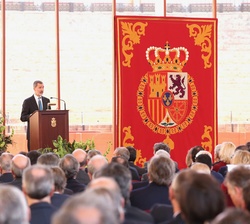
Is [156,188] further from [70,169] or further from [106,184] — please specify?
[106,184]

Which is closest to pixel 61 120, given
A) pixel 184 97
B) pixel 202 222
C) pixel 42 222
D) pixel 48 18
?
pixel 184 97

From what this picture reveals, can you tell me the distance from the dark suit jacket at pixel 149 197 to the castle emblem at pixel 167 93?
5.77 meters

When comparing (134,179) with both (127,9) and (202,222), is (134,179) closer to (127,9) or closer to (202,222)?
(202,222)

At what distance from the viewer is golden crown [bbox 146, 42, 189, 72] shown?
11.2 m

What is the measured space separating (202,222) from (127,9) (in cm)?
994

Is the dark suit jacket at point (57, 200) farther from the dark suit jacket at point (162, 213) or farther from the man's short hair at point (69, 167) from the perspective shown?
the man's short hair at point (69, 167)

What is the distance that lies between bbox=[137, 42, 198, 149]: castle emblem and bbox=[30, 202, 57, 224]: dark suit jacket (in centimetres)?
709

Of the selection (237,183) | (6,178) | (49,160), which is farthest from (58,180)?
(6,178)

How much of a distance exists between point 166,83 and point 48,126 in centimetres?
243

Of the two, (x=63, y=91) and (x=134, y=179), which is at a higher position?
(x=63, y=91)

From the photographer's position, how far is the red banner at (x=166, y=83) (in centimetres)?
1096

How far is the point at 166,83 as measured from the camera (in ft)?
36.6

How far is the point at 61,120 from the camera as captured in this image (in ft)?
31.7

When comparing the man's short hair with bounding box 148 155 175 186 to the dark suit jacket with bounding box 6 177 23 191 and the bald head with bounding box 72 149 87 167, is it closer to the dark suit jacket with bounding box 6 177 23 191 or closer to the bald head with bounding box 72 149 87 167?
the dark suit jacket with bounding box 6 177 23 191
